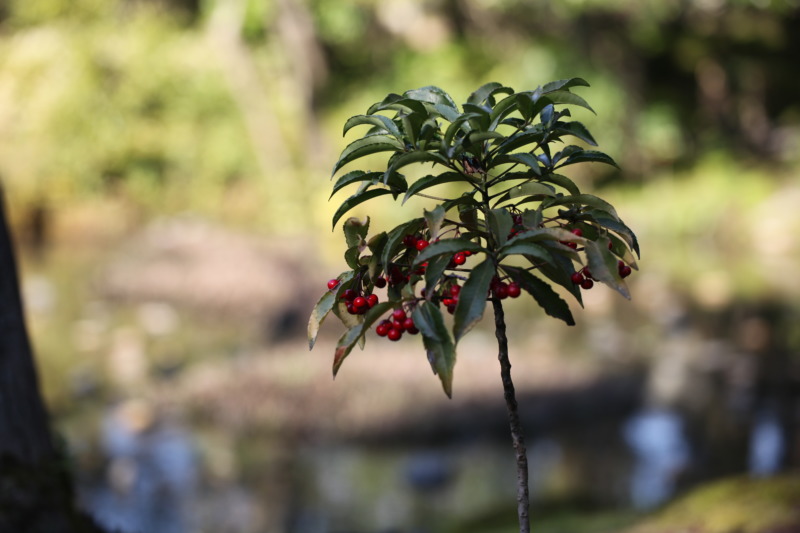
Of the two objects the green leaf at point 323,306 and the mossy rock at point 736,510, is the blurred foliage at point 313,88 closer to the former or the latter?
the mossy rock at point 736,510

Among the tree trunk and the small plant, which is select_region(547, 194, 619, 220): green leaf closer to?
the small plant

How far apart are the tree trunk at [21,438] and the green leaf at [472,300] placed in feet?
6.89

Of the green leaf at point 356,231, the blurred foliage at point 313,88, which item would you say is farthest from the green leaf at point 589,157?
the blurred foliage at point 313,88

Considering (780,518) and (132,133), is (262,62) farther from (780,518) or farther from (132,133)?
(780,518)

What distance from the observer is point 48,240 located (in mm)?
16281

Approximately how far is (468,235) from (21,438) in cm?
213

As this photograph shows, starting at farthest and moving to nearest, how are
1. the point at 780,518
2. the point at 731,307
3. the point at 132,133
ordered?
1. the point at 132,133
2. the point at 731,307
3. the point at 780,518

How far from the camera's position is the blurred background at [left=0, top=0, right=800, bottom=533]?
6.61m

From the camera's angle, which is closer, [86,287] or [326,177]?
[86,287]

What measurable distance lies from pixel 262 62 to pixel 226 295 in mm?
8834

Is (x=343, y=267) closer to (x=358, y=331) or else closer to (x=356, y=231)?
(x=356, y=231)

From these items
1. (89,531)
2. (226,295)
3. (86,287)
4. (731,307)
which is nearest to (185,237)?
(86,287)

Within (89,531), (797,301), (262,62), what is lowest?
(797,301)

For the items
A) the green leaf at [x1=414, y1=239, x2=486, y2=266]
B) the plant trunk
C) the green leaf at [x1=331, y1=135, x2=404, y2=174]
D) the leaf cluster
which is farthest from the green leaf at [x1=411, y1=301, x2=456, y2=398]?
the green leaf at [x1=331, y1=135, x2=404, y2=174]
